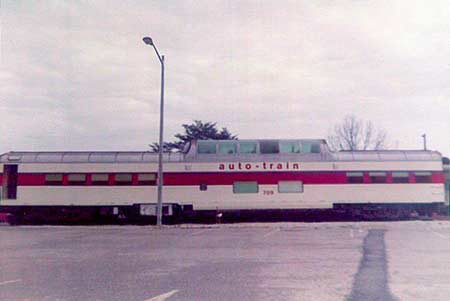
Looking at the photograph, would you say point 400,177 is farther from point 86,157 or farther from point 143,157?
point 86,157

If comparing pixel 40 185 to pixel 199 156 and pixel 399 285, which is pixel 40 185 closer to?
pixel 199 156

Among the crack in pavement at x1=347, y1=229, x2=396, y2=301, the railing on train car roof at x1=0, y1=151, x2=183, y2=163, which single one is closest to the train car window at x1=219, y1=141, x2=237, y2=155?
the railing on train car roof at x1=0, y1=151, x2=183, y2=163

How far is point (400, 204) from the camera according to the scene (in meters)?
23.6

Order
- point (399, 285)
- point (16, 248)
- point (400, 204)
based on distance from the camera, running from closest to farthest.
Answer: point (399, 285) < point (16, 248) < point (400, 204)

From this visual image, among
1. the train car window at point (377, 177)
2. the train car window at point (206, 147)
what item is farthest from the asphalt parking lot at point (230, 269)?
the train car window at point (206, 147)

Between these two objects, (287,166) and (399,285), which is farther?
(287,166)

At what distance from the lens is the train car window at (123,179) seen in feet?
78.2

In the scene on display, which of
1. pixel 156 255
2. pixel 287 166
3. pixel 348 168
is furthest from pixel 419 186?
A: pixel 156 255

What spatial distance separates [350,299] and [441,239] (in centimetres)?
909

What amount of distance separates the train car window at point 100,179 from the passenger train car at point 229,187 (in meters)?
0.05

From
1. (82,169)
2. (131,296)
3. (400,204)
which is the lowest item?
(131,296)

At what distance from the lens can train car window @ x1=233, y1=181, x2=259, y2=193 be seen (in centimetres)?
2377

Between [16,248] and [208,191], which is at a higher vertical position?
[208,191]

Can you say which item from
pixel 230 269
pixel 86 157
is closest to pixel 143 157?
pixel 86 157
